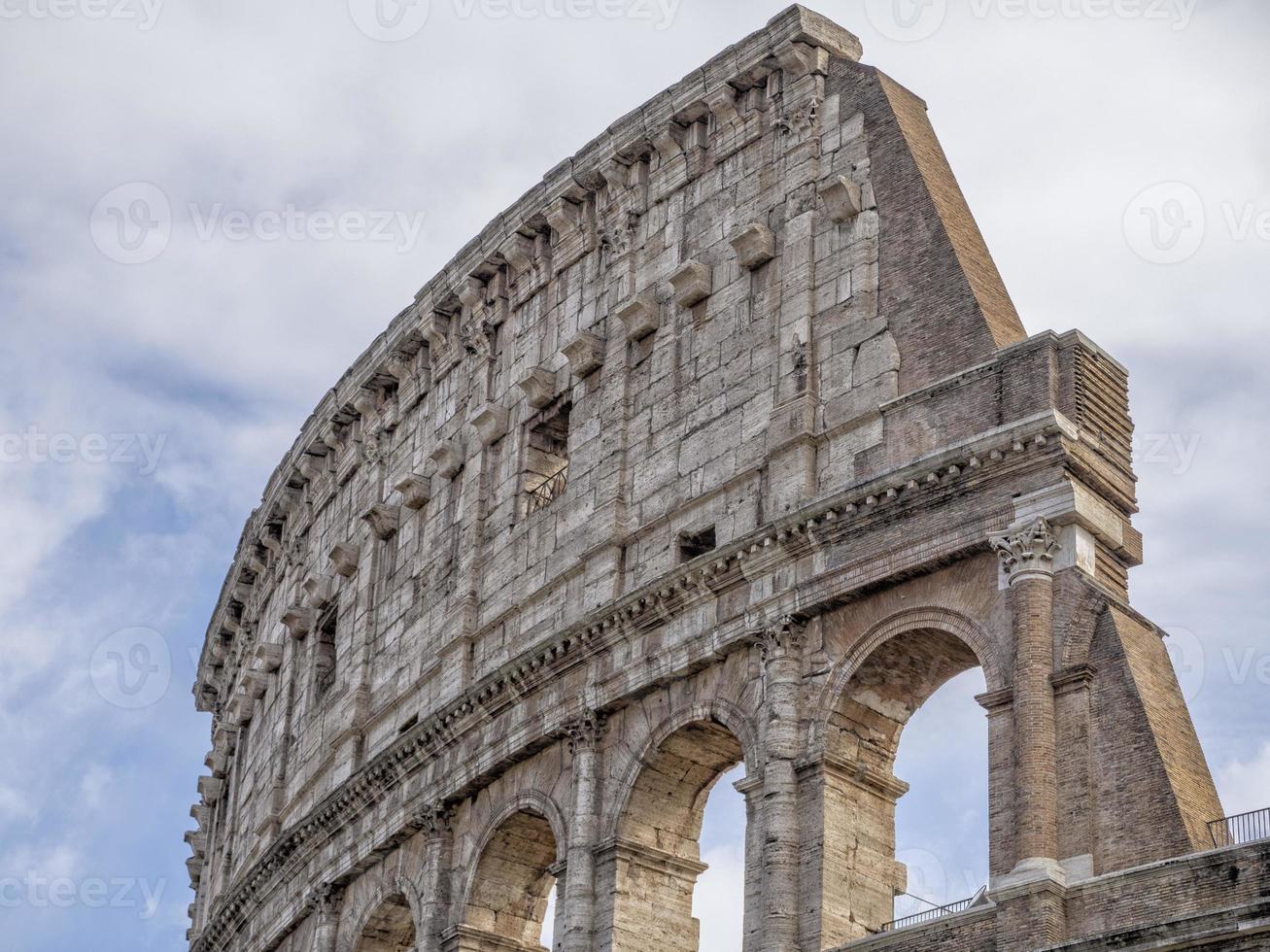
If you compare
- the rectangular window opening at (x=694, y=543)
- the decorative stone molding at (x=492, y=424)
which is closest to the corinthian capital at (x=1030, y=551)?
the rectangular window opening at (x=694, y=543)

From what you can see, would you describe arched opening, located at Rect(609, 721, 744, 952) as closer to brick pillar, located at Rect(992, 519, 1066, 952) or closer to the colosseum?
the colosseum

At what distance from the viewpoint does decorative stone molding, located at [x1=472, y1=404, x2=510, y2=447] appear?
37375 mm

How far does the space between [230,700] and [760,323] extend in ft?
60.3

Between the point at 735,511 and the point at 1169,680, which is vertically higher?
the point at 735,511

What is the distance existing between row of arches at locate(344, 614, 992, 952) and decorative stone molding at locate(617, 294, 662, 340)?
19.8 feet

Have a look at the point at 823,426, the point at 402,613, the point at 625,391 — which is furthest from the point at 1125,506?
the point at 402,613

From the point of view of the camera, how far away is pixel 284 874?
130ft

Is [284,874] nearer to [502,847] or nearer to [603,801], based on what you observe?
[502,847]

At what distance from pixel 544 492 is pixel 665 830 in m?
6.50

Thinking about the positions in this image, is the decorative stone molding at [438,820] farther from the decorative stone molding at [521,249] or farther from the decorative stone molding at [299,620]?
the decorative stone molding at [521,249]

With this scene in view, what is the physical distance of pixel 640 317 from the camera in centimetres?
3469

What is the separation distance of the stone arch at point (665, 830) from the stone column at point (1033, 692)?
179 inches

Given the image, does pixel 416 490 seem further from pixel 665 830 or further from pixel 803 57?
pixel 803 57

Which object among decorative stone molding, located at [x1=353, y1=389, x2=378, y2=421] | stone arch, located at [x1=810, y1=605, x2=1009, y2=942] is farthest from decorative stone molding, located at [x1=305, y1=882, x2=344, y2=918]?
stone arch, located at [x1=810, y1=605, x2=1009, y2=942]
